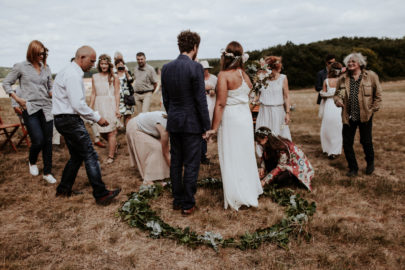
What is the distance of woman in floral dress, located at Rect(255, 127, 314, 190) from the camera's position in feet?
16.3

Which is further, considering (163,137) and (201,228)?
(163,137)

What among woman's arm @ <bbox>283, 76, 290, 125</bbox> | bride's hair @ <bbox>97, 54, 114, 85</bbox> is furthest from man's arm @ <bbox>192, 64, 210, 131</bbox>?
bride's hair @ <bbox>97, 54, 114, 85</bbox>

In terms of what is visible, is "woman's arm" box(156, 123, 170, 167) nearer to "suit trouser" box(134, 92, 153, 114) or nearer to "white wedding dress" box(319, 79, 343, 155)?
"suit trouser" box(134, 92, 153, 114)

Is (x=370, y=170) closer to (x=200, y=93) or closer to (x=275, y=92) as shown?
(x=275, y=92)

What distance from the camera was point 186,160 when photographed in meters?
4.17

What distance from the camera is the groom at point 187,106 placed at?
151 inches

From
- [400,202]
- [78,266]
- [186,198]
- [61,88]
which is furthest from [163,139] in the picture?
[400,202]

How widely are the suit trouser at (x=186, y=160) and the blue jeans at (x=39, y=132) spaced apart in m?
2.75

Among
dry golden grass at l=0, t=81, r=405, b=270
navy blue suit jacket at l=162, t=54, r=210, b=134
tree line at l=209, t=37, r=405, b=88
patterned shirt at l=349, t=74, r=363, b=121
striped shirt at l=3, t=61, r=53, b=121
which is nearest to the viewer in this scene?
dry golden grass at l=0, t=81, r=405, b=270

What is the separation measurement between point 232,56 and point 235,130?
102cm

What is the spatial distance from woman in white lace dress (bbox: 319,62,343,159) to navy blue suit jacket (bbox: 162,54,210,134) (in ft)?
13.7

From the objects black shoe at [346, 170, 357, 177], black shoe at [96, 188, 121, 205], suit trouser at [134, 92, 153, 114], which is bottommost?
black shoe at [346, 170, 357, 177]

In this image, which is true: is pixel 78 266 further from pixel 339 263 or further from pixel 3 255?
pixel 339 263

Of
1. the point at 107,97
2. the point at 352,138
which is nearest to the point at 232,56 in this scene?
the point at 352,138
